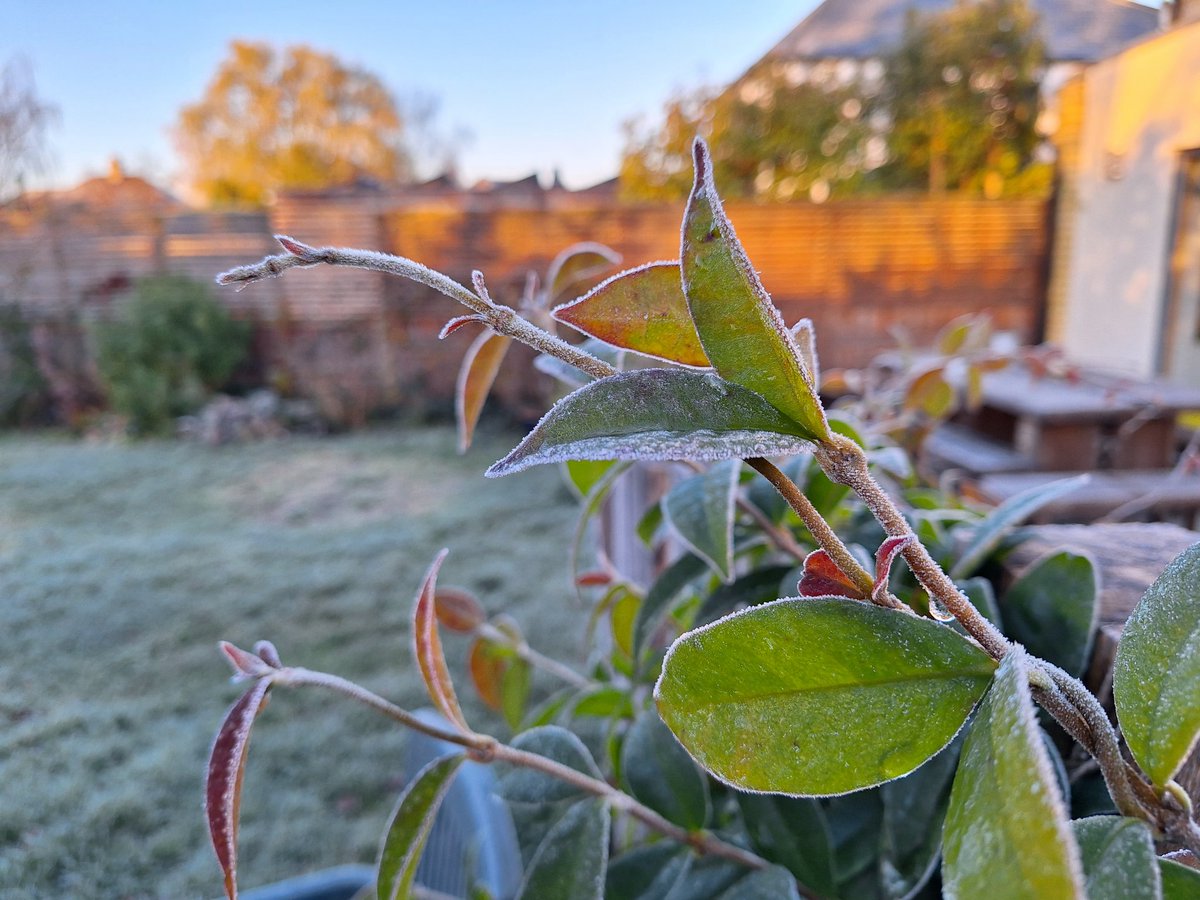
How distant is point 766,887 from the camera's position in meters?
0.36

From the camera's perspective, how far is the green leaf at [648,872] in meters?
0.41

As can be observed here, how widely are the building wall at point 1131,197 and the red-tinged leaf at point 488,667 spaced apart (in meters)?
1.21

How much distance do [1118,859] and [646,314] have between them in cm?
18

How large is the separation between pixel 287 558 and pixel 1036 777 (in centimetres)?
284

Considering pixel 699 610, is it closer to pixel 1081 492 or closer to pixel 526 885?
pixel 526 885

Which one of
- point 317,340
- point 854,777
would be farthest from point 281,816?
point 317,340

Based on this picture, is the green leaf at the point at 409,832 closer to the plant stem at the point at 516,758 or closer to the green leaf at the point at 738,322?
the plant stem at the point at 516,758

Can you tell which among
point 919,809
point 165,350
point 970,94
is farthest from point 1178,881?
point 970,94

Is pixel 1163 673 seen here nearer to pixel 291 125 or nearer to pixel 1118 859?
pixel 1118 859

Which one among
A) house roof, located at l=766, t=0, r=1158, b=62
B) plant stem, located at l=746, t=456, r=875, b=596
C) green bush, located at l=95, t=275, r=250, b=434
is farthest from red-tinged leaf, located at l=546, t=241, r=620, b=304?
green bush, located at l=95, t=275, r=250, b=434

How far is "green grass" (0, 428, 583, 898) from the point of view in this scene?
1096 mm

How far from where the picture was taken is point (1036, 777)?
14 centimetres

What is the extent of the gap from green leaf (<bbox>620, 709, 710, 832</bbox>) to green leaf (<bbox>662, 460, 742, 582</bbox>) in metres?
0.11

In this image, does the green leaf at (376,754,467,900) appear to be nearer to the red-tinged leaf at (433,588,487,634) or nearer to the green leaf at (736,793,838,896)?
the green leaf at (736,793,838,896)
